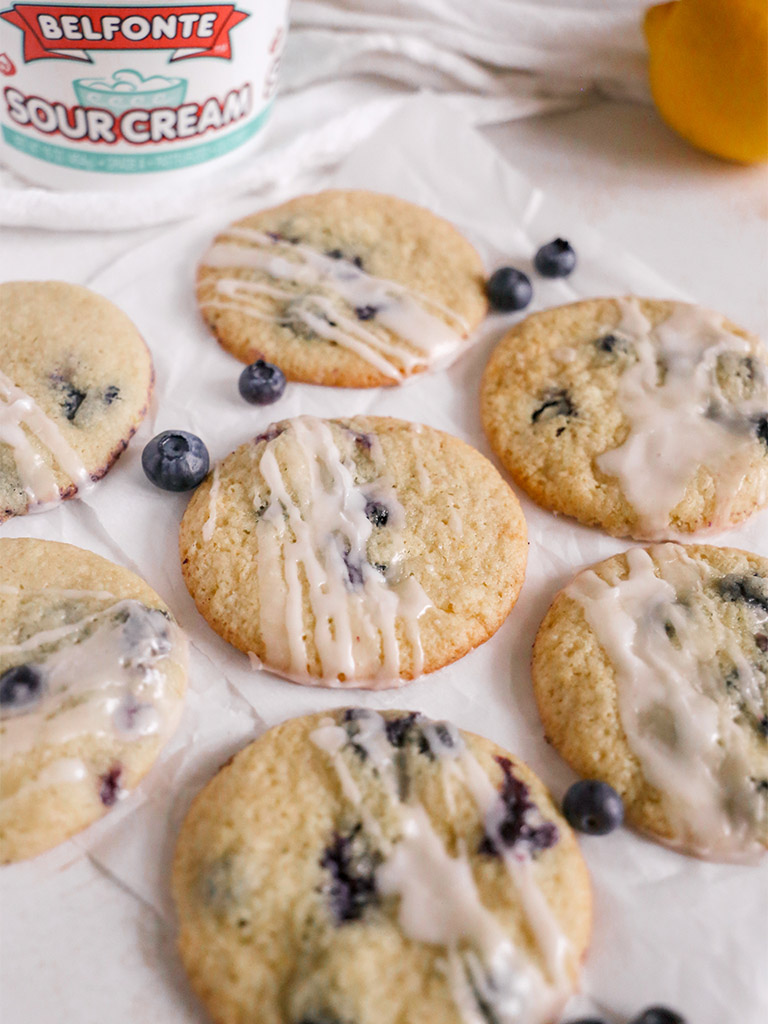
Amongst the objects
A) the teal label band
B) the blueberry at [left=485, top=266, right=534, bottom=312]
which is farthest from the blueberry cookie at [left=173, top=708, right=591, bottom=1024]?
the teal label band

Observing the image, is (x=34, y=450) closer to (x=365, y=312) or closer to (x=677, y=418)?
(x=365, y=312)

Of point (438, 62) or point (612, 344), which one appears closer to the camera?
point (612, 344)

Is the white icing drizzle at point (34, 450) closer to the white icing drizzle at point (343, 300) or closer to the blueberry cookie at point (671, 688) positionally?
the white icing drizzle at point (343, 300)

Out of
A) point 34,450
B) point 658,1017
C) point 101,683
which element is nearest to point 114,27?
point 34,450

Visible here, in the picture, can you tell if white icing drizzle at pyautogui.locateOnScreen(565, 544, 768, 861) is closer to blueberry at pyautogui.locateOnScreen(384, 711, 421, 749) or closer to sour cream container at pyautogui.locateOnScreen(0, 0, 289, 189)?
blueberry at pyautogui.locateOnScreen(384, 711, 421, 749)

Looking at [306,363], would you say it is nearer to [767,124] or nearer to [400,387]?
[400,387]

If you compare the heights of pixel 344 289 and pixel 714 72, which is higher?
pixel 714 72
